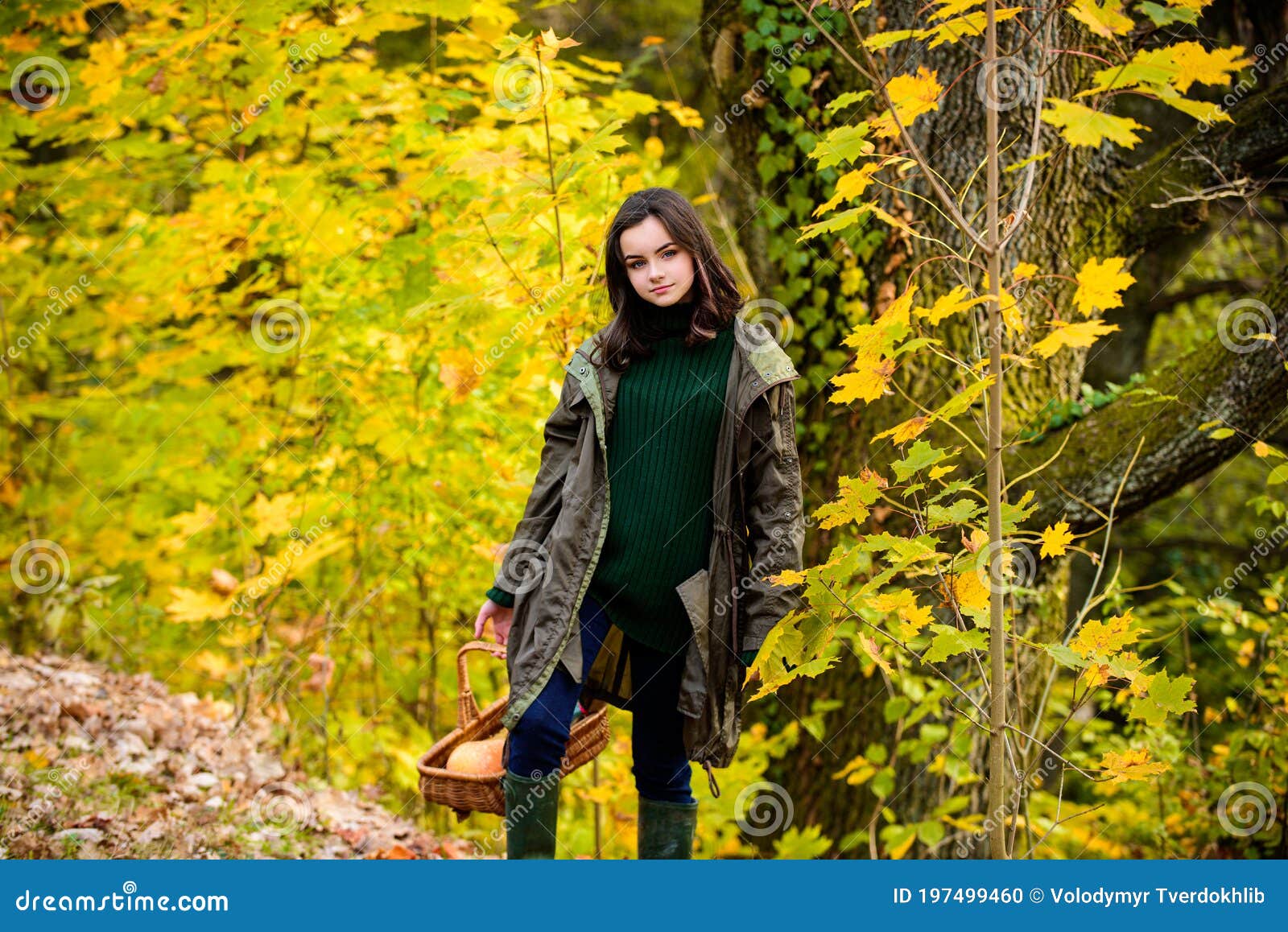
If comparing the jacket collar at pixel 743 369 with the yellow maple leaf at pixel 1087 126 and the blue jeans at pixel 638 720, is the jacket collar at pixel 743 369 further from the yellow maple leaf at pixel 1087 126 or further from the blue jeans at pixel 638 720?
the yellow maple leaf at pixel 1087 126

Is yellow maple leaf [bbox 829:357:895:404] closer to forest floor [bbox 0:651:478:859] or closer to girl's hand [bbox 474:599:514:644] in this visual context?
girl's hand [bbox 474:599:514:644]

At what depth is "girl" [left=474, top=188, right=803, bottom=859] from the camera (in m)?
2.26

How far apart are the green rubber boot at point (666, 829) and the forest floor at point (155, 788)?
1.15m

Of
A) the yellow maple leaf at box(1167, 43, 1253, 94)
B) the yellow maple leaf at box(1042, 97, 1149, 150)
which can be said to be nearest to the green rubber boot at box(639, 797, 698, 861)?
the yellow maple leaf at box(1042, 97, 1149, 150)

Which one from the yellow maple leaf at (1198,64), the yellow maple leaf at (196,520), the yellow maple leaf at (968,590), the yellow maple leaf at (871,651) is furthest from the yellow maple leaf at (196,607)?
the yellow maple leaf at (1198,64)

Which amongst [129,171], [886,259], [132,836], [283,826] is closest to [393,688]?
[283,826]

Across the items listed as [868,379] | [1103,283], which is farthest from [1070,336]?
[868,379]

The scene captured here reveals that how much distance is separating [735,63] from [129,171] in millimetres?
2529

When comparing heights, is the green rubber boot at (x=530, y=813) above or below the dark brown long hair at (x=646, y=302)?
below

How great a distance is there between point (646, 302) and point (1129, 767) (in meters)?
1.34

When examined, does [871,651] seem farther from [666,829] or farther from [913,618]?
[666,829]

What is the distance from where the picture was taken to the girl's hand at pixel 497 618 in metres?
2.42

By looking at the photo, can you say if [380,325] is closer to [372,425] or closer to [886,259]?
[372,425]

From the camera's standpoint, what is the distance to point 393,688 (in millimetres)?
4617
